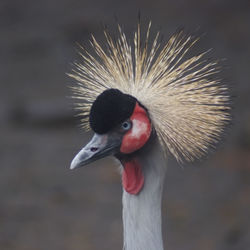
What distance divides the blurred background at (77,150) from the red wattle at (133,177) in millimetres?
912

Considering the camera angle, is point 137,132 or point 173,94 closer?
point 137,132

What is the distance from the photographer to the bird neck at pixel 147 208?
251 cm

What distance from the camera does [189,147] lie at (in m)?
2.55

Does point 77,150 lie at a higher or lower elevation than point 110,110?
lower

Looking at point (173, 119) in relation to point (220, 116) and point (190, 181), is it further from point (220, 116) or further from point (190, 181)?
point (190, 181)

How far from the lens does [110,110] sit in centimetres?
237

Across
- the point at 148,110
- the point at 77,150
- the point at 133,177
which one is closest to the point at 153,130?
the point at 148,110

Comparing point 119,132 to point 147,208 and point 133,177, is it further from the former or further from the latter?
point 147,208

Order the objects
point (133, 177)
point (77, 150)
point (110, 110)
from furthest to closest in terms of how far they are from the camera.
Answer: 1. point (77, 150)
2. point (133, 177)
3. point (110, 110)

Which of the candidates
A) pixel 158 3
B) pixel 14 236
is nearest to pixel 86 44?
pixel 158 3

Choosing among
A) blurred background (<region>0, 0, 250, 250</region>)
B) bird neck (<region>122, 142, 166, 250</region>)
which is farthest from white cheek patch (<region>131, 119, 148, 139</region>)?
blurred background (<region>0, 0, 250, 250</region>)

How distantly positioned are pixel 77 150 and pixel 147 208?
10.1ft

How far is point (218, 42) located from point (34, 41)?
1810mm

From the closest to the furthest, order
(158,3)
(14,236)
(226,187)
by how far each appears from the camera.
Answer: (14,236)
(226,187)
(158,3)
